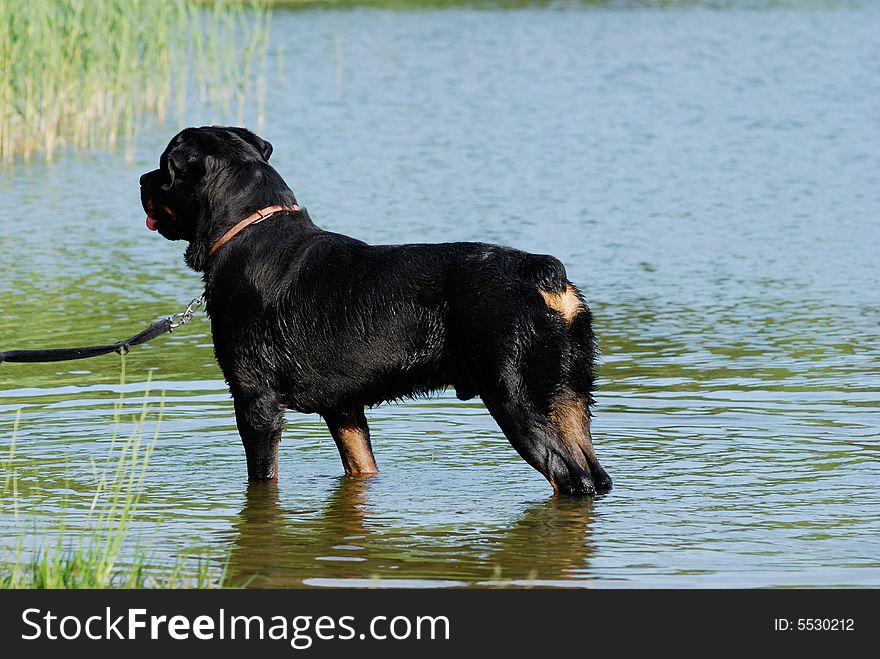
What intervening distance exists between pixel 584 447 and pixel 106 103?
14027mm

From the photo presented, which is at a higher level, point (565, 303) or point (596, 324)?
point (565, 303)

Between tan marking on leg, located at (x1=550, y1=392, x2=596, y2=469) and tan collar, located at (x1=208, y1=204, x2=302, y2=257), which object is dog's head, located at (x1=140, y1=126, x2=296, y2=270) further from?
tan marking on leg, located at (x1=550, y1=392, x2=596, y2=469)

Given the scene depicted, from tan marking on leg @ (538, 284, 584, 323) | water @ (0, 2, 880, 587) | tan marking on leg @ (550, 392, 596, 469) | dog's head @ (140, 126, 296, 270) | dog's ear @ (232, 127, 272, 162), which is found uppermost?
dog's ear @ (232, 127, 272, 162)

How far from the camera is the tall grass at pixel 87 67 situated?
54.1 ft

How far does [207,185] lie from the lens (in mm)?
6930

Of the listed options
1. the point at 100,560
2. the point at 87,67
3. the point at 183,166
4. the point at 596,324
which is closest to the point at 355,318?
the point at 183,166

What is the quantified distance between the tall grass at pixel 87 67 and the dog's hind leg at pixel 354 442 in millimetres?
10098

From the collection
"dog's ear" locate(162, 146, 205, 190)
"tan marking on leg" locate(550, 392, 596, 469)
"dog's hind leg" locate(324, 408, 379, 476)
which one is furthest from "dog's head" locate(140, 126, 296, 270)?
"tan marking on leg" locate(550, 392, 596, 469)

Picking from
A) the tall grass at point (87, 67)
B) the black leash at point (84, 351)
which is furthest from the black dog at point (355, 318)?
the tall grass at point (87, 67)

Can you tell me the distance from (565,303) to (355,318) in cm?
90

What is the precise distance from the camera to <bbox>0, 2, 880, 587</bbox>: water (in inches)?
246

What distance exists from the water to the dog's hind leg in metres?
0.10

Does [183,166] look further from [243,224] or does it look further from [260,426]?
[260,426]
